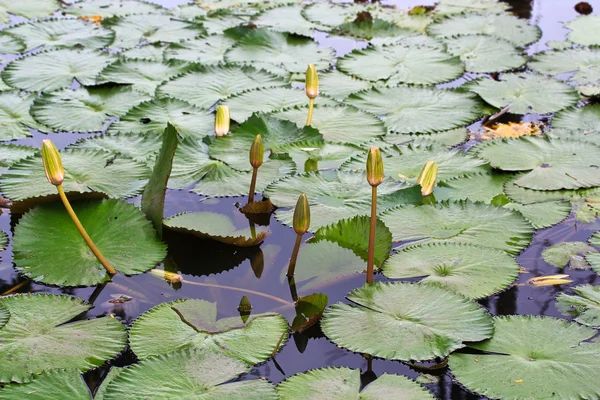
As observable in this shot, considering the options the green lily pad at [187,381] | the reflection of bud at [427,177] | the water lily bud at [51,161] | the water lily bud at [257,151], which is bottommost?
the green lily pad at [187,381]

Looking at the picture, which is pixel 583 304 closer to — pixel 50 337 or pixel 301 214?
pixel 301 214

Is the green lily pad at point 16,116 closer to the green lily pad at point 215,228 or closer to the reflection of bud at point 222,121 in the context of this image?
the reflection of bud at point 222,121

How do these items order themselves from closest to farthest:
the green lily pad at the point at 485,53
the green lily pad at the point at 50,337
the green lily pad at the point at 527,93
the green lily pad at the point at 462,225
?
1. the green lily pad at the point at 50,337
2. the green lily pad at the point at 462,225
3. the green lily pad at the point at 527,93
4. the green lily pad at the point at 485,53

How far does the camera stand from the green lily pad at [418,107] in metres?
Answer: 3.47

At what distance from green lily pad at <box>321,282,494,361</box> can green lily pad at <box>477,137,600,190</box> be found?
100 centimetres

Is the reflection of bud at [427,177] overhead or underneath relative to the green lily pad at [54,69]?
overhead

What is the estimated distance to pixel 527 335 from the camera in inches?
81.4

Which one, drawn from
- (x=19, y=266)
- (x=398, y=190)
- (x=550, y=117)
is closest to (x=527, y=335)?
(x=398, y=190)

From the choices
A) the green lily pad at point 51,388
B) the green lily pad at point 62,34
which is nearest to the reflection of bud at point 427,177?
the green lily pad at point 51,388

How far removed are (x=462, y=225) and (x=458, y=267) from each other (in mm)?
296

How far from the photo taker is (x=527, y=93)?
3.83 meters

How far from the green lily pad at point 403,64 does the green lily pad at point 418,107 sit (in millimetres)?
234

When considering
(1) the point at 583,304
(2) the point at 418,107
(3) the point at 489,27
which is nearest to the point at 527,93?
(2) the point at 418,107

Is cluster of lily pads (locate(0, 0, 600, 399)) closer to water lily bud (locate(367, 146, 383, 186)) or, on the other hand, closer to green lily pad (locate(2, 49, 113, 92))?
green lily pad (locate(2, 49, 113, 92))
